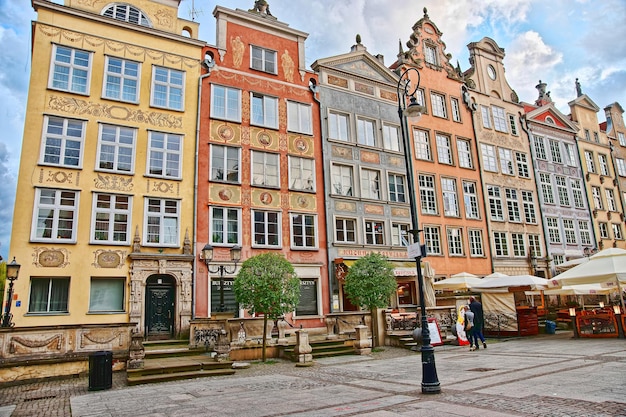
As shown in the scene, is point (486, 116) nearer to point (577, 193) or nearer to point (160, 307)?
point (577, 193)

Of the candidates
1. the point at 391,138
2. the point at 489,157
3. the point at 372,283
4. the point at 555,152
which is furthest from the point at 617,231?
the point at 372,283

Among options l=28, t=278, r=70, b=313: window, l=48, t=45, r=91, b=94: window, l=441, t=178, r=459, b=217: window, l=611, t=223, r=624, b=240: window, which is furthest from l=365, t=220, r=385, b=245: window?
l=611, t=223, r=624, b=240: window

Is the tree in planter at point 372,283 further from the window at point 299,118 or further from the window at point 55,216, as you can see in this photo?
the window at point 55,216

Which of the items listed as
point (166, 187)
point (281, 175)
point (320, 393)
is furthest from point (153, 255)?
point (320, 393)

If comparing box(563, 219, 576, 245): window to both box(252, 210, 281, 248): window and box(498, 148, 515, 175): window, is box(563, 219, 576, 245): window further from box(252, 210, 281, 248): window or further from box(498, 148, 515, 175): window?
box(252, 210, 281, 248): window

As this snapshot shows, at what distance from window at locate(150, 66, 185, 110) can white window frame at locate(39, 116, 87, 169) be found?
137 inches

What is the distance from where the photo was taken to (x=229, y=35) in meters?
23.3

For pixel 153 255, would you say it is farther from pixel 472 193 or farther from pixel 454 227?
pixel 472 193

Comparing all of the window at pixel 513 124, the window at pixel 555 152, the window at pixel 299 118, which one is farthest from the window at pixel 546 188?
the window at pixel 299 118

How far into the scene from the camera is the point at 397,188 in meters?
26.9

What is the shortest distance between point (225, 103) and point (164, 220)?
21.8 ft

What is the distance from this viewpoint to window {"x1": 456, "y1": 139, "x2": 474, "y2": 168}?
3056 cm

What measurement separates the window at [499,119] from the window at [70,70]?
26.8m

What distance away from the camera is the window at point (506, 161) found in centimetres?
3253
